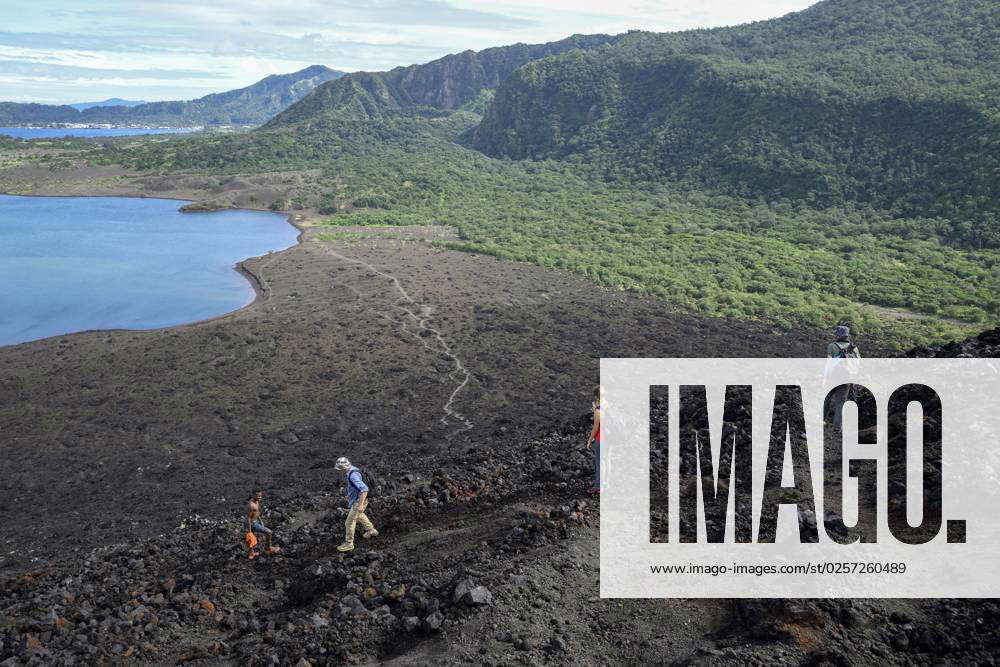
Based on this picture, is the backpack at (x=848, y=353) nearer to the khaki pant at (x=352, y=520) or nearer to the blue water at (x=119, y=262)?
the khaki pant at (x=352, y=520)

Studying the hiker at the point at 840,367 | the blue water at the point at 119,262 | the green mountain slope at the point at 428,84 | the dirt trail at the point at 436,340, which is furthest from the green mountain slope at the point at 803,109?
the green mountain slope at the point at 428,84

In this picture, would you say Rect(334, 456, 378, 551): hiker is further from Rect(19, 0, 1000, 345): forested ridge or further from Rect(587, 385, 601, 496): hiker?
Rect(19, 0, 1000, 345): forested ridge

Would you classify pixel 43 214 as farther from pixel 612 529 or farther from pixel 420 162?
pixel 612 529

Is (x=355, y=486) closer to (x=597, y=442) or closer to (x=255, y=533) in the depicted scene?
(x=255, y=533)

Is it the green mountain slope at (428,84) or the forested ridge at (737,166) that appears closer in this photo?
the forested ridge at (737,166)

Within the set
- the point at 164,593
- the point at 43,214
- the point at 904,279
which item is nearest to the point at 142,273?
the point at 43,214

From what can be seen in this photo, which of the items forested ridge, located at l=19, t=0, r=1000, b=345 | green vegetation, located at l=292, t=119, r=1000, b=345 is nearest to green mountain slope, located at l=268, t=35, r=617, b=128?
forested ridge, located at l=19, t=0, r=1000, b=345

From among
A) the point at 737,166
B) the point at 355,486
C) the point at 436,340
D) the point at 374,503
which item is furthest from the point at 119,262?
the point at 737,166
